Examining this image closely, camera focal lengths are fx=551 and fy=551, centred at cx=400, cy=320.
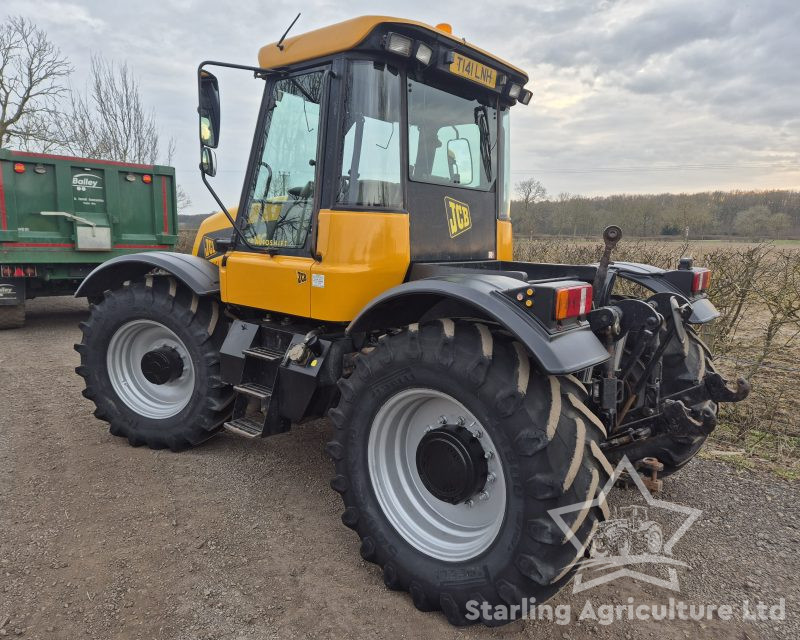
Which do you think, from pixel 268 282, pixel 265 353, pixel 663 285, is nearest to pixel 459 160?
pixel 268 282

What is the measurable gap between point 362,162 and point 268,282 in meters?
0.96

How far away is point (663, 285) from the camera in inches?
137

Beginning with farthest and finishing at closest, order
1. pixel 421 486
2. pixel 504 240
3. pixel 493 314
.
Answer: pixel 504 240
pixel 421 486
pixel 493 314

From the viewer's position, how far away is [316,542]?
295cm

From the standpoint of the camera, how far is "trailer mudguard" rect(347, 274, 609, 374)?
7.13ft

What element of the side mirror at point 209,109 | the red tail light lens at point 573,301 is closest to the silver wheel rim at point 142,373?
the side mirror at point 209,109

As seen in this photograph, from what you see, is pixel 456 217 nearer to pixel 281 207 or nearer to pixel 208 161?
pixel 281 207

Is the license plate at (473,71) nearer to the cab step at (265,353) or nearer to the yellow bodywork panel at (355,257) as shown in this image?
the yellow bodywork panel at (355,257)

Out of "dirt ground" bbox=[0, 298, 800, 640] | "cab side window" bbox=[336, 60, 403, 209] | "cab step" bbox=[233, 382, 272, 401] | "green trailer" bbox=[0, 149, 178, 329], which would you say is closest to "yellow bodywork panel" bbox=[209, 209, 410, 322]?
"cab side window" bbox=[336, 60, 403, 209]

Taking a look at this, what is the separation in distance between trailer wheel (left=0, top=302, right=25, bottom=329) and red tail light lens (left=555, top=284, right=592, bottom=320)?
334 inches

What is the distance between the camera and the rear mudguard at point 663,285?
3.40 metres

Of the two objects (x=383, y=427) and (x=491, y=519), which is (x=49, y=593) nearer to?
(x=383, y=427)

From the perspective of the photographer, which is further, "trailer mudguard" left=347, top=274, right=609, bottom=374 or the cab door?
the cab door

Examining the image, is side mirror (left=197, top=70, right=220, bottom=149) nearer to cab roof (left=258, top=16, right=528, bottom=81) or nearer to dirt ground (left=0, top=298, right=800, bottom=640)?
cab roof (left=258, top=16, right=528, bottom=81)
